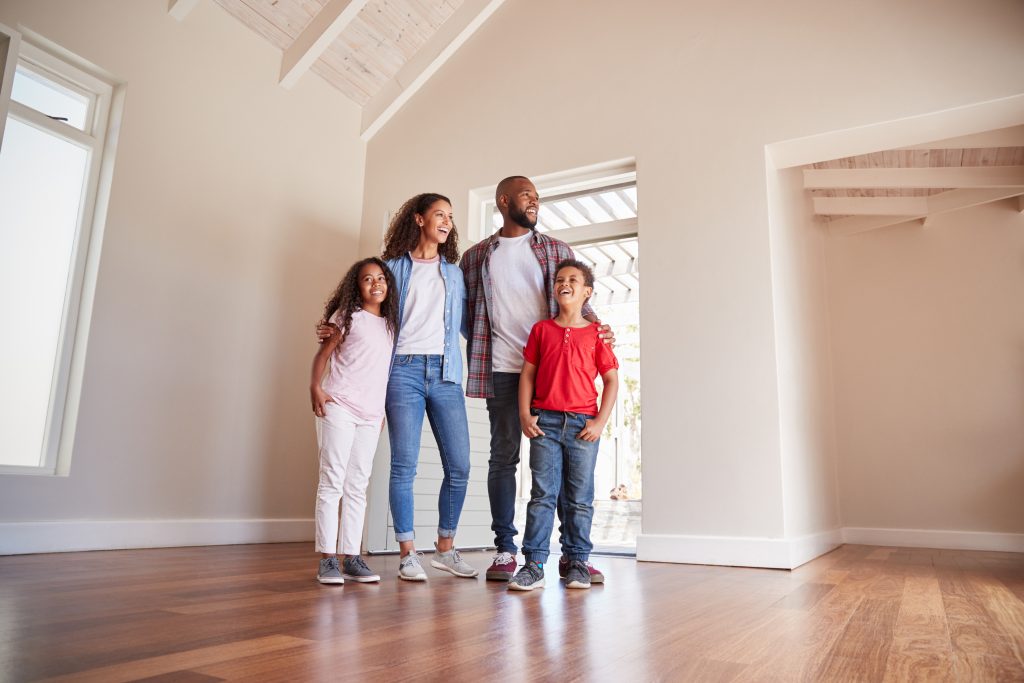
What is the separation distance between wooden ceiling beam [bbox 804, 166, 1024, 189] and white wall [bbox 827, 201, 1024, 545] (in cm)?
67

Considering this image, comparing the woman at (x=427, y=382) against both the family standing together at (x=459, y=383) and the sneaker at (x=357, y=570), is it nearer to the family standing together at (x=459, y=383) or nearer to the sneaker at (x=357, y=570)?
the family standing together at (x=459, y=383)

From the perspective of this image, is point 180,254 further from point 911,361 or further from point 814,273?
point 911,361

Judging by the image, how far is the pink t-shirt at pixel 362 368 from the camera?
211 cm

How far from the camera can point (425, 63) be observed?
4.20 metres

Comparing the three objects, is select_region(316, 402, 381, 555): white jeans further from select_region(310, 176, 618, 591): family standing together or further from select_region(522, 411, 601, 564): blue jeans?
select_region(522, 411, 601, 564): blue jeans

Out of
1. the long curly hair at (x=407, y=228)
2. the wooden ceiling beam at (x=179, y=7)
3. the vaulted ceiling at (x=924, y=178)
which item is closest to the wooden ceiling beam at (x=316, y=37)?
the wooden ceiling beam at (x=179, y=7)

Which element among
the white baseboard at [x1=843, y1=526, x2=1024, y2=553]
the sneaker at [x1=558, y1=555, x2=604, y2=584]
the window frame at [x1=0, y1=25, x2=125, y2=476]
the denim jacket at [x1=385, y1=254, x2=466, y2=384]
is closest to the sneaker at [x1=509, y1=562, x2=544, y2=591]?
the sneaker at [x1=558, y1=555, x2=604, y2=584]

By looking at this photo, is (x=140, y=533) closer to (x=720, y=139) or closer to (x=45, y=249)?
(x=45, y=249)

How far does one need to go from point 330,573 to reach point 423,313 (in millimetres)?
836

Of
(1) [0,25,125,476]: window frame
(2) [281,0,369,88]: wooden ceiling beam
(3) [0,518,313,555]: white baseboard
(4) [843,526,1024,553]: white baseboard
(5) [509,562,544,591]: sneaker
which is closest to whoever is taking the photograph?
(5) [509,562,544,591]: sneaker

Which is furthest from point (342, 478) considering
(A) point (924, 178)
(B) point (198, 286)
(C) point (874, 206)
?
(C) point (874, 206)

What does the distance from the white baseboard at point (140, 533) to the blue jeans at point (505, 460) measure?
67.8 inches

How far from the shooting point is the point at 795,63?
315cm

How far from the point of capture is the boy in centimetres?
208
